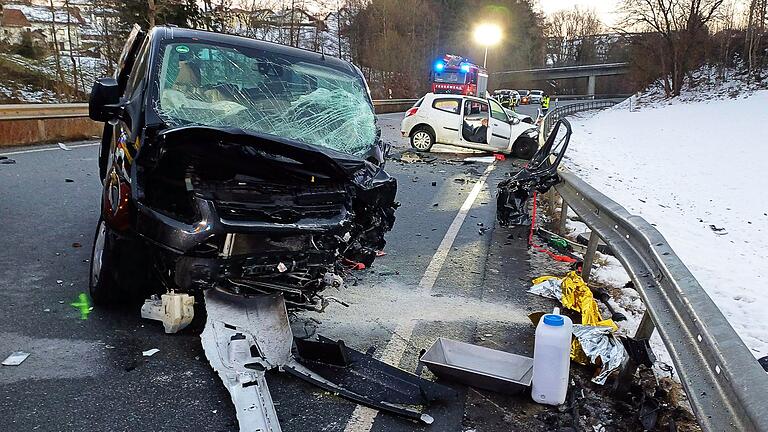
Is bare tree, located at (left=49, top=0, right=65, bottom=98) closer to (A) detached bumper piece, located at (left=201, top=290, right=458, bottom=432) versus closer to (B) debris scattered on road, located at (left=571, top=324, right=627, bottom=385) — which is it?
(A) detached bumper piece, located at (left=201, top=290, right=458, bottom=432)

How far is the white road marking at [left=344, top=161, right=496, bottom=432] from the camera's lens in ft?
9.78

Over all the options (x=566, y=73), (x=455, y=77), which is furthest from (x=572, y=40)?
(x=455, y=77)

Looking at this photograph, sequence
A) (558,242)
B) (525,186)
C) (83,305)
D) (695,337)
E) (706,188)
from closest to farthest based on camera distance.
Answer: (695,337)
(83,305)
(558,242)
(525,186)
(706,188)

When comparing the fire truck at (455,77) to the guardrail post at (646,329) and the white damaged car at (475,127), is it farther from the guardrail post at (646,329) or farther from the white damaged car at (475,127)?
the guardrail post at (646,329)

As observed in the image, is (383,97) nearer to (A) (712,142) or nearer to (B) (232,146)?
(A) (712,142)

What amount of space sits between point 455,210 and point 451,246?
2.12 metres

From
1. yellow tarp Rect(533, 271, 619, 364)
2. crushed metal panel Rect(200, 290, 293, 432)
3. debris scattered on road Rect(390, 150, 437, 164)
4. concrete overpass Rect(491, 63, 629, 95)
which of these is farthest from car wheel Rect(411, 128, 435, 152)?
concrete overpass Rect(491, 63, 629, 95)

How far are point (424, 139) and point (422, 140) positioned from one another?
2.4 inches

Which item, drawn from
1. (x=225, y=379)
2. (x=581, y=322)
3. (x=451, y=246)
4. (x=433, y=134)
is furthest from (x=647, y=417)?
(x=433, y=134)

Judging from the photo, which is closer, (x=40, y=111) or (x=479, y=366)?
(x=479, y=366)

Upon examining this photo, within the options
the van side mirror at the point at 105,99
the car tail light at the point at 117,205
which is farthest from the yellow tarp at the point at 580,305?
the van side mirror at the point at 105,99

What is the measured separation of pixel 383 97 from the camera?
50.3m

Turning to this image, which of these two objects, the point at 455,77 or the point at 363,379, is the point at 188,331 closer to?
the point at 363,379

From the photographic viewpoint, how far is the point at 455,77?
120ft
